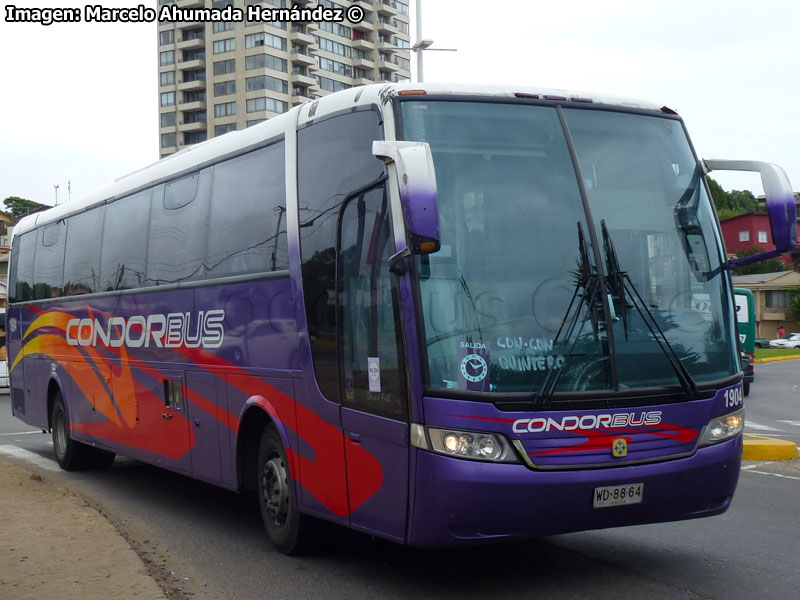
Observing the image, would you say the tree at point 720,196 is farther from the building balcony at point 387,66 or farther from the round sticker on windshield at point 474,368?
the round sticker on windshield at point 474,368

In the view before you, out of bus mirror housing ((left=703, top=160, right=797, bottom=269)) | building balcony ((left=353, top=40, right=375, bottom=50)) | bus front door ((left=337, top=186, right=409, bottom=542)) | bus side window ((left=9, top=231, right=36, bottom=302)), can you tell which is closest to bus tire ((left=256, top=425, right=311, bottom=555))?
bus front door ((left=337, top=186, right=409, bottom=542))

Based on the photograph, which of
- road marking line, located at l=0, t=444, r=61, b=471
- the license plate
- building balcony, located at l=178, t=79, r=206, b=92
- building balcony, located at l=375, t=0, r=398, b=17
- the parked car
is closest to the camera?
the license plate

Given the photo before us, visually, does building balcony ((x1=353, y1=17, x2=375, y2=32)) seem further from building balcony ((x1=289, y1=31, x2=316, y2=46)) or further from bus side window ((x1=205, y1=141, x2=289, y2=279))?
bus side window ((x1=205, y1=141, x2=289, y2=279))

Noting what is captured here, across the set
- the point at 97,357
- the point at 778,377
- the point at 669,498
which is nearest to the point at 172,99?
the point at 778,377

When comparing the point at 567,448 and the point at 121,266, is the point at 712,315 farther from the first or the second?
the point at 121,266

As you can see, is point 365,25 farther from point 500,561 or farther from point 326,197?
Answer: point 500,561

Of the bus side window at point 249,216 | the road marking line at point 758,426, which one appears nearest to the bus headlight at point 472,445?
the bus side window at point 249,216

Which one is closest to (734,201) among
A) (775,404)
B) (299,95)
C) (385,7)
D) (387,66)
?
(387,66)

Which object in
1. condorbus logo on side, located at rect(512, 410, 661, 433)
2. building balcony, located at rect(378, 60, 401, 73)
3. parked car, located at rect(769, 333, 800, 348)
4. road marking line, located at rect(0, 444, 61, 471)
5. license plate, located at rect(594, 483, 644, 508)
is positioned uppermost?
building balcony, located at rect(378, 60, 401, 73)

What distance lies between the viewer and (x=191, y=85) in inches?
4387

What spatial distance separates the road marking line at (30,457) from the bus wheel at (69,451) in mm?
194

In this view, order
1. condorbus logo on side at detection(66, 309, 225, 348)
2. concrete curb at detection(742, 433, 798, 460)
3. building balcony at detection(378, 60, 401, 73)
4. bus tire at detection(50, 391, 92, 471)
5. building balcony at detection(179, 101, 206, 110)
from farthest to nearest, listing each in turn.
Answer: building balcony at detection(378, 60, 401, 73) → building balcony at detection(179, 101, 206, 110) → bus tire at detection(50, 391, 92, 471) → concrete curb at detection(742, 433, 798, 460) → condorbus logo on side at detection(66, 309, 225, 348)

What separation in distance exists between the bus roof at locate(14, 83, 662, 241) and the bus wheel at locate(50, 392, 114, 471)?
10.3ft

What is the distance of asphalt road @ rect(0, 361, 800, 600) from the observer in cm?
711
